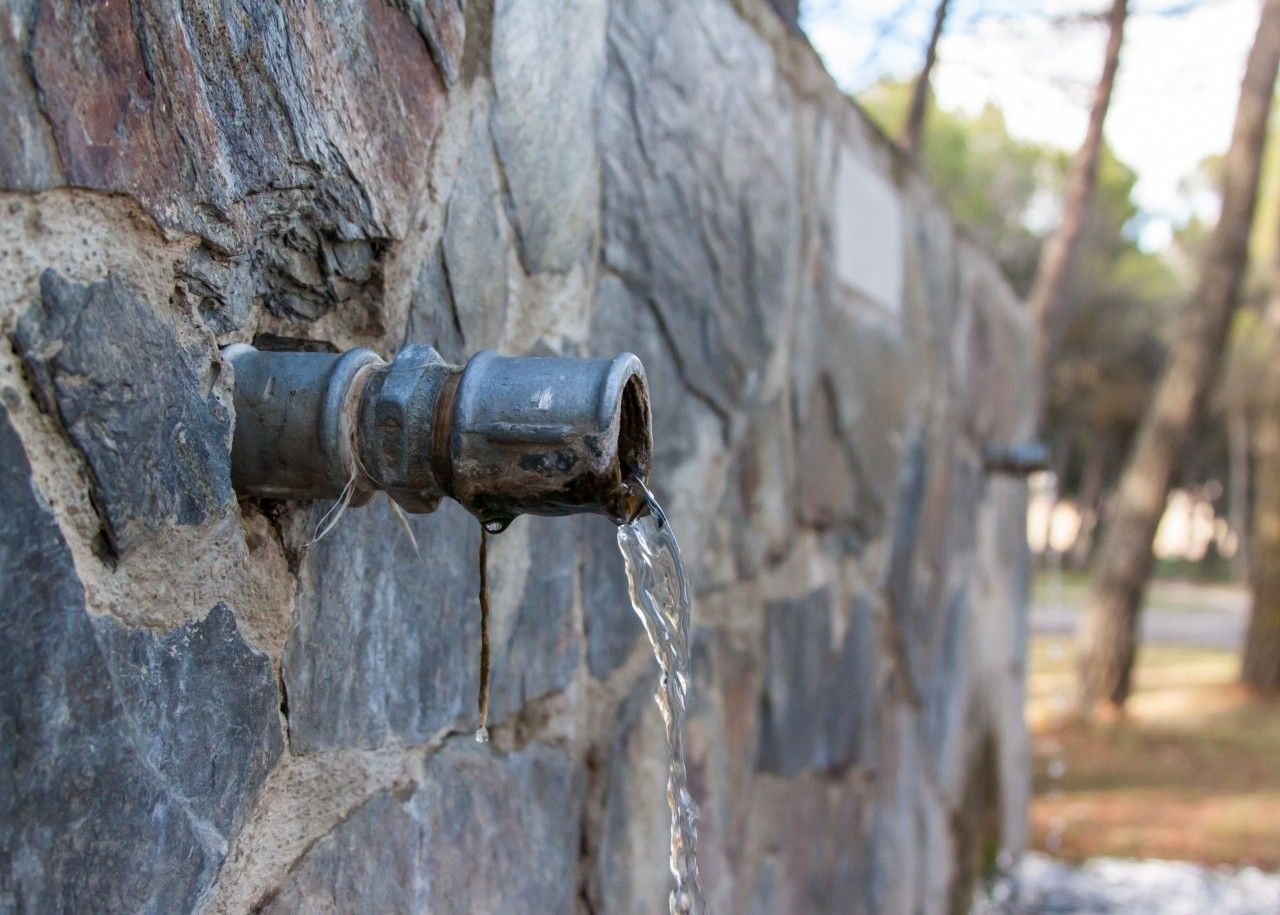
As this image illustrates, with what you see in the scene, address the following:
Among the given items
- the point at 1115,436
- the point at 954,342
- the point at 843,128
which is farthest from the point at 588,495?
the point at 1115,436

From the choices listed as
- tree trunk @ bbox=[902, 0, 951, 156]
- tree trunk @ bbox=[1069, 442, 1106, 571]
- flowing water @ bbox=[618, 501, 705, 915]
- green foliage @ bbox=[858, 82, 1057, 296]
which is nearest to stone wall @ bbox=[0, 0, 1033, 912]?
flowing water @ bbox=[618, 501, 705, 915]

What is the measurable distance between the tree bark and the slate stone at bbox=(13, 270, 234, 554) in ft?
23.1

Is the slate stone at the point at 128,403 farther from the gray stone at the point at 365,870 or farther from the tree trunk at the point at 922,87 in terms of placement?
the tree trunk at the point at 922,87

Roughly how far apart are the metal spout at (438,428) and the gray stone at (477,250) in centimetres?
25

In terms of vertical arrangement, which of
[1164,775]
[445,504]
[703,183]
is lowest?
[1164,775]

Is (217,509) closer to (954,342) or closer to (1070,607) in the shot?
(954,342)

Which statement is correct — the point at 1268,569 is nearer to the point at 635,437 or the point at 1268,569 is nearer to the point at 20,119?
the point at 635,437

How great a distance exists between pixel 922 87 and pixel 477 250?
465cm

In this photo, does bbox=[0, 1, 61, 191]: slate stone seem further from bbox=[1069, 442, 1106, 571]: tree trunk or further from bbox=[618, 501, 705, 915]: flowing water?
bbox=[1069, 442, 1106, 571]: tree trunk

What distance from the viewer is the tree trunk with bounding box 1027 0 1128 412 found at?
6363mm

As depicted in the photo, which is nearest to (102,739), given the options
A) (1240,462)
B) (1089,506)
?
(1240,462)

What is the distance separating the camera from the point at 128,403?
77 centimetres

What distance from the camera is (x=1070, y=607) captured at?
15.0 metres

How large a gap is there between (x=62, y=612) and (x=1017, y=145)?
1624cm
